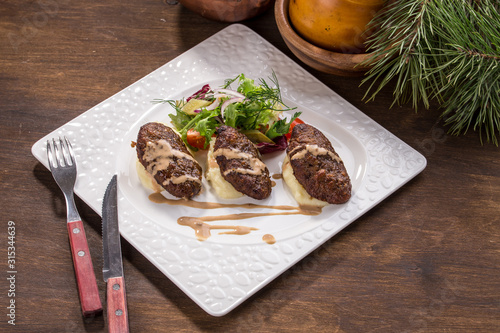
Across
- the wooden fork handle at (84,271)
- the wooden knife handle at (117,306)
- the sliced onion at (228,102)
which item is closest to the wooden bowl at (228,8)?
the sliced onion at (228,102)

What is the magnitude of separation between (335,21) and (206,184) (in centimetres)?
116

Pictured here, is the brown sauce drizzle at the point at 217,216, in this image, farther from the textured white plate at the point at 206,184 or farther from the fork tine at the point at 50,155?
the fork tine at the point at 50,155

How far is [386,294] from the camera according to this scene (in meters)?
2.34

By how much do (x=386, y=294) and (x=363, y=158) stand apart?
770mm

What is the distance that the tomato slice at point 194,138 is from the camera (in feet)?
9.07

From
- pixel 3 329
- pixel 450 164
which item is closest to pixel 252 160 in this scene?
pixel 450 164

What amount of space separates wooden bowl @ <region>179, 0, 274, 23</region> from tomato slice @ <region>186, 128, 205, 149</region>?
3.19 feet

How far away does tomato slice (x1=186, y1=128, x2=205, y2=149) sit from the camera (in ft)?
9.07

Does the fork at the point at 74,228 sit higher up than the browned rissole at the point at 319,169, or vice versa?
the browned rissole at the point at 319,169

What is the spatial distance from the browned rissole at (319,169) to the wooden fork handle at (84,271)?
1.08m

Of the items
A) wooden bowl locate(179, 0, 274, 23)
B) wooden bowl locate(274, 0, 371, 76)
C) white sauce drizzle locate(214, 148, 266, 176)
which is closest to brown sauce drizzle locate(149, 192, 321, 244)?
white sauce drizzle locate(214, 148, 266, 176)

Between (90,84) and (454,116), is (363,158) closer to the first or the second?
(454,116)

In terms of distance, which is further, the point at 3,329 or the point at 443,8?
the point at 443,8

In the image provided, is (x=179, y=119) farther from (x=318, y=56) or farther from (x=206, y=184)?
(x=318, y=56)
